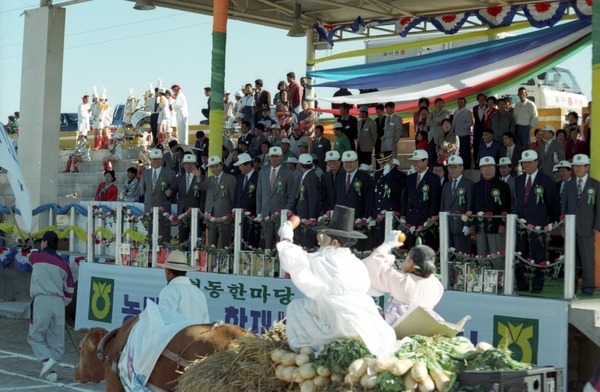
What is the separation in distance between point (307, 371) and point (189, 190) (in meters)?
10.4

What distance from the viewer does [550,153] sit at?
15414 mm

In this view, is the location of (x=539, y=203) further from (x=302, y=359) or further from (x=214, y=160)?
(x=302, y=359)

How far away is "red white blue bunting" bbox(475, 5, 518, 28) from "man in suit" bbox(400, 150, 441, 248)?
685 cm

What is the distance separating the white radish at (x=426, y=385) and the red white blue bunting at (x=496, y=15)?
14.2 metres

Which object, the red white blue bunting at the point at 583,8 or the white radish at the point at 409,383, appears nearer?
the white radish at the point at 409,383

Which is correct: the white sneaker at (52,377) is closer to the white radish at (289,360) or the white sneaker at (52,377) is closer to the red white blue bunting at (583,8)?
the white radish at (289,360)

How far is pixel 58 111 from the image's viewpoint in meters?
21.1

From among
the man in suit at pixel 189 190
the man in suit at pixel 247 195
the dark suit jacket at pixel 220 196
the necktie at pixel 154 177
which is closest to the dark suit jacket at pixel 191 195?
the man in suit at pixel 189 190

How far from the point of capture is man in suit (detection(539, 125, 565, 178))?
15.3 meters

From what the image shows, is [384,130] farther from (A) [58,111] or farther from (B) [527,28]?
(A) [58,111]

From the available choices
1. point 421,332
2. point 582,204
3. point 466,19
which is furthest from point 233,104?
point 421,332

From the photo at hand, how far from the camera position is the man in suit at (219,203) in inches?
616

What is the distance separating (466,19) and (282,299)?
8849 mm

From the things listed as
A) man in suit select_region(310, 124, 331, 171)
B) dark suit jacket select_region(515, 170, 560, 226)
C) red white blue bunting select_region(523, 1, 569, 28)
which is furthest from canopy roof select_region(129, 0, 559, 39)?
dark suit jacket select_region(515, 170, 560, 226)
